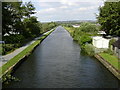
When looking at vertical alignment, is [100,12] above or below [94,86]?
above

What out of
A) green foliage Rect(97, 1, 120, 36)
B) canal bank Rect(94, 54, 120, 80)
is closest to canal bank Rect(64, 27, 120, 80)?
canal bank Rect(94, 54, 120, 80)

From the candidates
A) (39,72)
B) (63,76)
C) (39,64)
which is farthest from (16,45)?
(63,76)

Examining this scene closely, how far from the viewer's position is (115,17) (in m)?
40.6

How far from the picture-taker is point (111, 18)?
41656 millimetres

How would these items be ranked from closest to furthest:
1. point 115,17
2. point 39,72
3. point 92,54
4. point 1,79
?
point 1,79 → point 39,72 → point 92,54 → point 115,17

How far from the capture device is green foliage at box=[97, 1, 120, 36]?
131ft

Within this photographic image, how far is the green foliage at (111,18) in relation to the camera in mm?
40062

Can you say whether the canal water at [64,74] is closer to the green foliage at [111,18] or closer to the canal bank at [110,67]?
the canal bank at [110,67]

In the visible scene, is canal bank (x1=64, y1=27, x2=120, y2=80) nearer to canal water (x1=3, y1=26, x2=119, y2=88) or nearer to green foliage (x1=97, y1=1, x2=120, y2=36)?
canal water (x1=3, y1=26, x2=119, y2=88)

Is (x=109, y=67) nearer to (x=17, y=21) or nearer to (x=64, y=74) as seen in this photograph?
(x=64, y=74)

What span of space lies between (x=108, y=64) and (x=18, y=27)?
113ft

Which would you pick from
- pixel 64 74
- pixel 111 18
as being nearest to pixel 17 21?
pixel 111 18

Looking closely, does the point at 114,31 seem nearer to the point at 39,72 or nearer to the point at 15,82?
the point at 39,72

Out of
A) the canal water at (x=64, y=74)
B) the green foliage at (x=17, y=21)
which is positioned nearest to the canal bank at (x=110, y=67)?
the canal water at (x=64, y=74)
